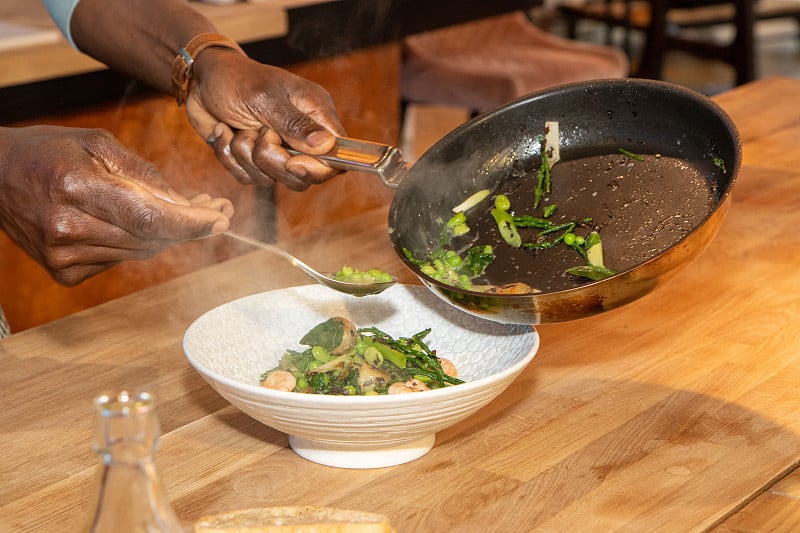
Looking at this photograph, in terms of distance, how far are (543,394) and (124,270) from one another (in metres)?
1.80

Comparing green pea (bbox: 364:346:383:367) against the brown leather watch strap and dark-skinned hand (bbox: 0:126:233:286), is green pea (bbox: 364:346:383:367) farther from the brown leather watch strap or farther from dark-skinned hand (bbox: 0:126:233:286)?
the brown leather watch strap

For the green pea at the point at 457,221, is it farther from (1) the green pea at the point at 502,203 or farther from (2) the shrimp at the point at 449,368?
(2) the shrimp at the point at 449,368

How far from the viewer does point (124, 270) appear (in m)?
2.77

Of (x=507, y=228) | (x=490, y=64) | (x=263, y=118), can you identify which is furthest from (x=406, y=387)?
(x=490, y=64)

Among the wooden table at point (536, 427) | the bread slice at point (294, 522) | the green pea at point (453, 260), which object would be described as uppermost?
the green pea at point (453, 260)

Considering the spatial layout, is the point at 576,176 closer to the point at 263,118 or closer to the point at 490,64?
the point at 263,118

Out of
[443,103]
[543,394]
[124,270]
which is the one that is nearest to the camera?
[543,394]

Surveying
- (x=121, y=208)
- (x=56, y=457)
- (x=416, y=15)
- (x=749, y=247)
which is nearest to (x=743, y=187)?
(x=749, y=247)

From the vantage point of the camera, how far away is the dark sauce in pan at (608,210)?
1185 millimetres

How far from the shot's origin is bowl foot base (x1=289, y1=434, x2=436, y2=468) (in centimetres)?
106

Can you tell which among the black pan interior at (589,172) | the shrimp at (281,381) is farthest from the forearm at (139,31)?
the shrimp at (281,381)

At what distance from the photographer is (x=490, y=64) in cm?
403

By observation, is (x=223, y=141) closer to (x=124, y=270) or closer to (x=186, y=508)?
(x=186, y=508)

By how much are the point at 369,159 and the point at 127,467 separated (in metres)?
0.75
